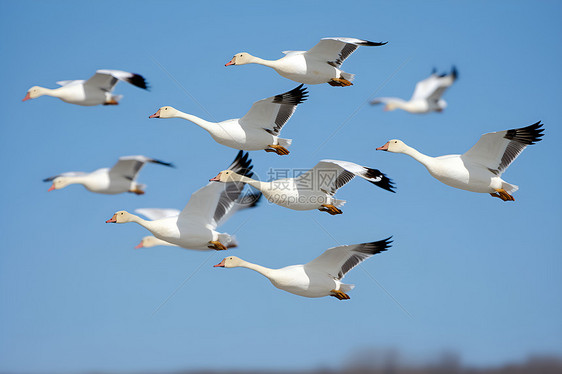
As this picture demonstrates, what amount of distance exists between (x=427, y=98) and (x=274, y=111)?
25.9ft

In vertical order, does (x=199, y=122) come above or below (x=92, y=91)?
above

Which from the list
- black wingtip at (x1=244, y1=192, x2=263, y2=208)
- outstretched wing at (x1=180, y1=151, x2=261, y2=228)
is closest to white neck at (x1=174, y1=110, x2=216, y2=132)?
outstretched wing at (x1=180, y1=151, x2=261, y2=228)

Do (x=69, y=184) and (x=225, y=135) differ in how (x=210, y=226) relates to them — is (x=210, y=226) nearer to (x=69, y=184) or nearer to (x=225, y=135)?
(x=225, y=135)

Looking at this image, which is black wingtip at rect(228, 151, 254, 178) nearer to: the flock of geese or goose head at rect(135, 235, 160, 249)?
the flock of geese

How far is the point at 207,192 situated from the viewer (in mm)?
13219

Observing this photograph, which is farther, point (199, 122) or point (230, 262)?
point (199, 122)

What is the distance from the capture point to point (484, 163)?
43.7 ft

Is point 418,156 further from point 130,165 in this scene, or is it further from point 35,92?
point 35,92

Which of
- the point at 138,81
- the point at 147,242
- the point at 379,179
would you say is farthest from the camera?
the point at 147,242

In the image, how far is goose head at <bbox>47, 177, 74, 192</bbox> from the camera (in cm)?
1553

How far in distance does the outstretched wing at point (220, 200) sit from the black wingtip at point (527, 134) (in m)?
4.32

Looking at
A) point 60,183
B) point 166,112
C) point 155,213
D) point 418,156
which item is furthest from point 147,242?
point 418,156

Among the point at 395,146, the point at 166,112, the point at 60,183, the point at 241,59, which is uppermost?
the point at 241,59

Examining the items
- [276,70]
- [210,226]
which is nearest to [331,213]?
[210,226]
